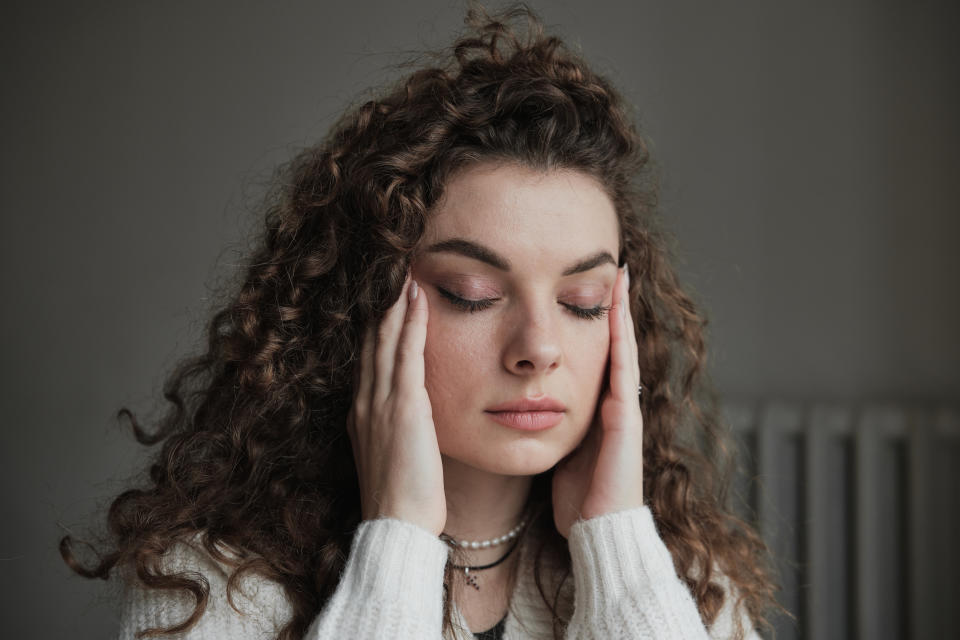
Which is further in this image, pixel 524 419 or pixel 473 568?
pixel 473 568

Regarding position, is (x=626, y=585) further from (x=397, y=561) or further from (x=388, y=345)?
(x=388, y=345)

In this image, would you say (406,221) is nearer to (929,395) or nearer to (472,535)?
(472,535)

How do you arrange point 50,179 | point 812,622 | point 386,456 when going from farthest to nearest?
point 50,179 < point 812,622 < point 386,456

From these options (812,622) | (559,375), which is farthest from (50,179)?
(812,622)

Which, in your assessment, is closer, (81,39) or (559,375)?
(559,375)

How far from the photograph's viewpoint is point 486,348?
1091mm

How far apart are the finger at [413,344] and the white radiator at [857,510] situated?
4.33ft

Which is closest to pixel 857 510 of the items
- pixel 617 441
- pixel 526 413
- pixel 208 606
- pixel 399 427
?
pixel 617 441

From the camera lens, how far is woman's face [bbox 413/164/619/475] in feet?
3.57

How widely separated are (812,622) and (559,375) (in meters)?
1.52

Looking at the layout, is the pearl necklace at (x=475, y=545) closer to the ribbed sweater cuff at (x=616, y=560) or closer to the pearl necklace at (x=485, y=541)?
the pearl necklace at (x=485, y=541)

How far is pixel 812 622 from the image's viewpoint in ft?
7.34

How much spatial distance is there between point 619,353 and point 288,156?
59.5 inches

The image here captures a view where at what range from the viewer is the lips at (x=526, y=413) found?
1097mm
